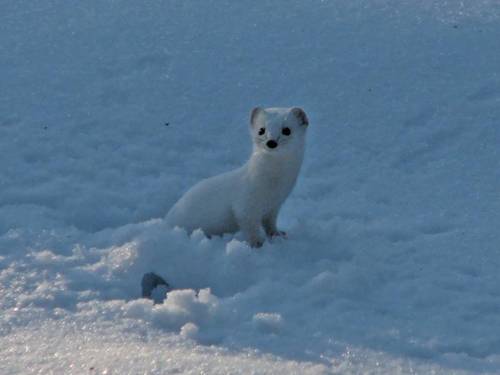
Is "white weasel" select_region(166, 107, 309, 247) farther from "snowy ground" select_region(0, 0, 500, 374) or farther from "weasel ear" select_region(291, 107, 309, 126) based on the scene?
"snowy ground" select_region(0, 0, 500, 374)

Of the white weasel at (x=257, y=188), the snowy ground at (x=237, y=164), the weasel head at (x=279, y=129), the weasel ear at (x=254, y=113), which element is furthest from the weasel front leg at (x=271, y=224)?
the weasel ear at (x=254, y=113)

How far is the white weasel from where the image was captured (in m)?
5.14

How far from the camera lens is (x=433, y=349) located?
13.9ft

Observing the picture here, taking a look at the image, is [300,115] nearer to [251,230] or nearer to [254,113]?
[254,113]

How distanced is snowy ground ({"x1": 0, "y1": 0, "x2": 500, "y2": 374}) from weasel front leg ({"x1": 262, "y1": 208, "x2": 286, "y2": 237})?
10cm

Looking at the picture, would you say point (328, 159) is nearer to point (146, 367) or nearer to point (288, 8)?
point (288, 8)

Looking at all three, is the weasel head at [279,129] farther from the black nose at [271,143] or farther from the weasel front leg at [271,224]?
the weasel front leg at [271,224]

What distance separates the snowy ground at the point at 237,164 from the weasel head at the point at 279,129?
1.70 ft

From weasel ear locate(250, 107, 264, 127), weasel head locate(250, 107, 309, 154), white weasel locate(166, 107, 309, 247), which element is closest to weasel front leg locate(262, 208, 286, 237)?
white weasel locate(166, 107, 309, 247)

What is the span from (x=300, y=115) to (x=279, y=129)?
0.16 metres

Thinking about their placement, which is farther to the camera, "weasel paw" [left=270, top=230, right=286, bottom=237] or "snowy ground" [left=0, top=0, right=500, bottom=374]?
"weasel paw" [left=270, top=230, right=286, bottom=237]

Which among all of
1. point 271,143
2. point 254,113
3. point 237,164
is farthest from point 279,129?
point 237,164

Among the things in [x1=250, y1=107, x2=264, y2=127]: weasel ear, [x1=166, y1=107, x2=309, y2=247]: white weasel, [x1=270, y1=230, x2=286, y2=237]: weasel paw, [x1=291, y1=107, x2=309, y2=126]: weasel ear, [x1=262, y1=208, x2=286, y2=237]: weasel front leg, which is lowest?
[x1=270, y1=230, x2=286, y2=237]: weasel paw

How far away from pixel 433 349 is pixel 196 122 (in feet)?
10.8
